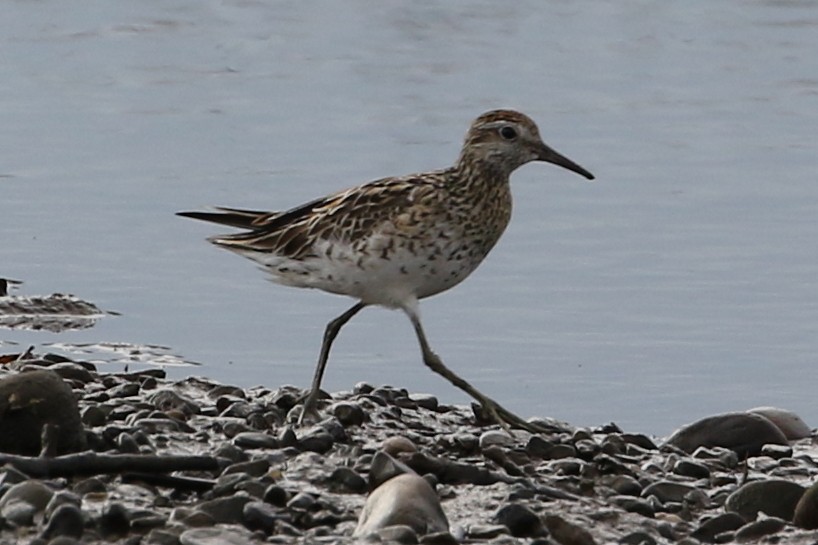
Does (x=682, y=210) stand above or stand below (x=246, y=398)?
above

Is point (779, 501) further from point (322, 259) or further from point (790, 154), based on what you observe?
point (790, 154)

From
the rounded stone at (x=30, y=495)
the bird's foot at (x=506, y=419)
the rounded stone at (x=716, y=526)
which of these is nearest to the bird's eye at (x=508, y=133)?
the bird's foot at (x=506, y=419)

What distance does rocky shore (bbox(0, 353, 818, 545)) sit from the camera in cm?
649

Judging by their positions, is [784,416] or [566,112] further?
[566,112]

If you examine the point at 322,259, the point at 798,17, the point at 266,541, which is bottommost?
the point at 266,541

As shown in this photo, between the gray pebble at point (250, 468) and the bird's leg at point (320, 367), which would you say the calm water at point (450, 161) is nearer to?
the bird's leg at point (320, 367)

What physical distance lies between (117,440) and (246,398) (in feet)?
4.95

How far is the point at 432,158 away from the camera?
14.1 meters

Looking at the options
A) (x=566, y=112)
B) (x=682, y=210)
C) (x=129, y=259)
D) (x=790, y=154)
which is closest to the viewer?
(x=129, y=259)

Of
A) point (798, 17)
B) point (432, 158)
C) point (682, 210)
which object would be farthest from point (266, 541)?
point (798, 17)

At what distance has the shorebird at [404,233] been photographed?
336 inches

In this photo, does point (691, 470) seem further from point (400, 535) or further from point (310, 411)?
point (400, 535)

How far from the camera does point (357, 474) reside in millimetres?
7293

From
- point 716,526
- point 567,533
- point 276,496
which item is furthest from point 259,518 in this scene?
point 716,526
